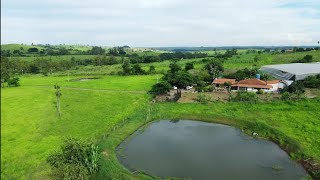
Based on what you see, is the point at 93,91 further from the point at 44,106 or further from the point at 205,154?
the point at 205,154

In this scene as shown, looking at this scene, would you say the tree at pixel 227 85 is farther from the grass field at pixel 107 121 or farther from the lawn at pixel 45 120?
the lawn at pixel 45 120

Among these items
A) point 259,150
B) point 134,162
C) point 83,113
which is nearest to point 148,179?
point 134,162

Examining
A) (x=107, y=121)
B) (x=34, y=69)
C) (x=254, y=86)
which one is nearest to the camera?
(x=107, y=121)

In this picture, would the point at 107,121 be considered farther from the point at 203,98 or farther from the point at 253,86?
the point at 253,86

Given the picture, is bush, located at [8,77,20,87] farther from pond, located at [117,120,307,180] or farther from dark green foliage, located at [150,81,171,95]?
pond, located at [117,120,307,180]

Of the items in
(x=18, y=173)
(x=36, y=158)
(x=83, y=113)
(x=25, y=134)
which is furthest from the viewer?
(x=83, y=113)

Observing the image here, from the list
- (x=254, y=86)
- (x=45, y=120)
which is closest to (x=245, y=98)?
(x=254, y=86)
